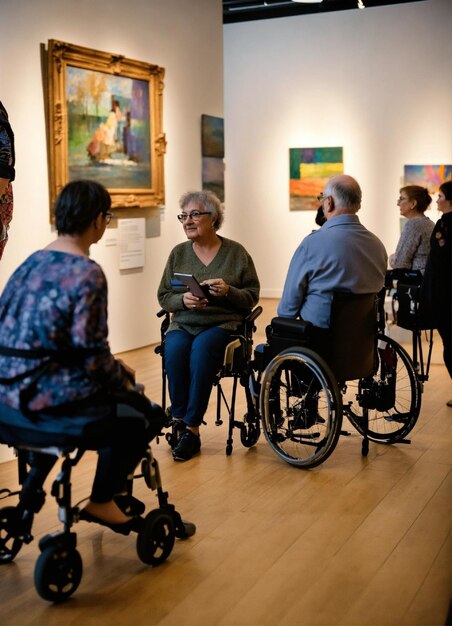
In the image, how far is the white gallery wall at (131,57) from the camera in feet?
21.2

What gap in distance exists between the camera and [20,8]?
644 centimetres

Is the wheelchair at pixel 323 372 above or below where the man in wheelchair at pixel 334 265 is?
below

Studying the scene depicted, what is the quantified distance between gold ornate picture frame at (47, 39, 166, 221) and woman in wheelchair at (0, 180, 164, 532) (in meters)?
4.01

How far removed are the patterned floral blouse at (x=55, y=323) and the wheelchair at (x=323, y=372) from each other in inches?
62.2

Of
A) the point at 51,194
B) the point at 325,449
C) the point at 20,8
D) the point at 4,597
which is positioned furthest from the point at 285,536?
the point at 20,8

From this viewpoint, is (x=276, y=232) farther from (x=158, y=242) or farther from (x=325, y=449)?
(x=325, y=449)

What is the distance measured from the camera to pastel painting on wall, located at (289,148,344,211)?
11.6m

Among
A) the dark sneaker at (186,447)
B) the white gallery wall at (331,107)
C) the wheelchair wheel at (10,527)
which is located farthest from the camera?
the white gallery wall at (331,107)

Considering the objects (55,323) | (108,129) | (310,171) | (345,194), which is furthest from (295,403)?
(310,171)

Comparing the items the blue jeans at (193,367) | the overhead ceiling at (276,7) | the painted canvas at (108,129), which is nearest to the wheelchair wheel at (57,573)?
the blue jeans at (193,367)

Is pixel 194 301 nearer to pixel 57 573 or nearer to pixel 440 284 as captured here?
pixel 440 284

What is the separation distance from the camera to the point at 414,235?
7.07 metres

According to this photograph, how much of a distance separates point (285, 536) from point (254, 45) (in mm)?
9185

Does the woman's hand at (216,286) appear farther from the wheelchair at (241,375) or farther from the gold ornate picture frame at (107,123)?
the gold ornate picture frame at (107,123)
